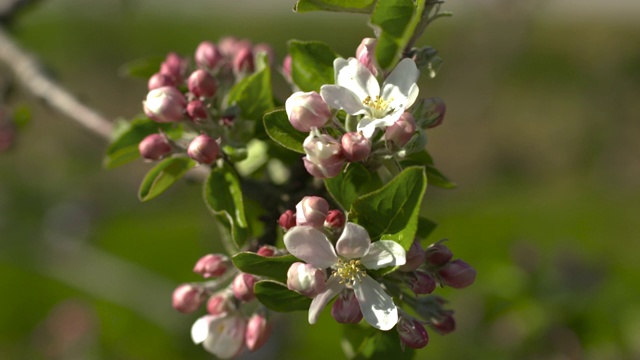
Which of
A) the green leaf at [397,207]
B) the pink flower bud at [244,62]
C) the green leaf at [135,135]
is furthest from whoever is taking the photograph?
the pink flower bud at [244,62]

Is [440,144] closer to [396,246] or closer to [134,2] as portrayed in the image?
[134,2]

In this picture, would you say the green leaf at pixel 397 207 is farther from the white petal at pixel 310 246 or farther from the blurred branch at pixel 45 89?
the blurred branch at pixel 45 89

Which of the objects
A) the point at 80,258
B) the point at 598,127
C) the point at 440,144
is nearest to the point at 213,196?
the point at 80,258

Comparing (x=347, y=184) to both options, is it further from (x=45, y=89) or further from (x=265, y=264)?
(x=45, y=89)

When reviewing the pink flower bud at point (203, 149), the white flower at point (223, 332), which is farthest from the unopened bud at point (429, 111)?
the white flower at point (223, 332)

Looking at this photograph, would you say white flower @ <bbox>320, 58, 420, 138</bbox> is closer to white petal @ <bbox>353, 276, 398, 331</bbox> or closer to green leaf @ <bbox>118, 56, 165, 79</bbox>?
white petal @ <bbox>353, 276, 398, 331</bbox>

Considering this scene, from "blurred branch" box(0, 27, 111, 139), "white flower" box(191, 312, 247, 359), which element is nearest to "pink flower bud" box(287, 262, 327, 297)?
"white flower" box(191, 312, 247, 359)
